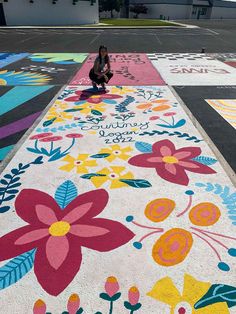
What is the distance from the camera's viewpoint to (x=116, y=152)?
503 cm

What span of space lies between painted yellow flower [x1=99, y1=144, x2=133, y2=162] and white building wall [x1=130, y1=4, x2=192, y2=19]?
242 feet

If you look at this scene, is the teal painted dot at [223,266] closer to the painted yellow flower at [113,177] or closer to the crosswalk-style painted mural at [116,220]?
the crosswalk-style painted mural at [116,220]

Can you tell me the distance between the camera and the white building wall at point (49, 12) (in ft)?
112

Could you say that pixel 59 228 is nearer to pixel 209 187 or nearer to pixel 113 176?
pixel 113 176

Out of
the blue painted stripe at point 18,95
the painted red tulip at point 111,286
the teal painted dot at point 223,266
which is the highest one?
the teal painted dot at point 223,266

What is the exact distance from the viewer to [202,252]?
3.02m

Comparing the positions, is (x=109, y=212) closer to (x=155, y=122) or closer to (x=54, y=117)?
(x=155, y=122)

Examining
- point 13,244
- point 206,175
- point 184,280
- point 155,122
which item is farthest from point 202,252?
point 155,122

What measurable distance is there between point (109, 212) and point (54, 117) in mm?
3724

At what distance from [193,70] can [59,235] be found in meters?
10.00

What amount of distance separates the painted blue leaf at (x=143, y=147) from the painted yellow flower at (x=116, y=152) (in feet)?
0.59

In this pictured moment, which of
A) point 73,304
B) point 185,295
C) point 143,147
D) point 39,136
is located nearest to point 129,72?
point 39,136

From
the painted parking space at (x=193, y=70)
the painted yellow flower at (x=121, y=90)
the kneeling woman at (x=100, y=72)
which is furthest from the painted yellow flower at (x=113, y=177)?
the painted parking space at (x=193, y=70)

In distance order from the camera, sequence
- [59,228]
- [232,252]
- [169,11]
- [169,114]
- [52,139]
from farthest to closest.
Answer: [169,11] < [169,114] < [52,139] < [59,228] < [232,252]
